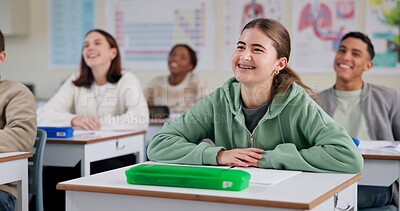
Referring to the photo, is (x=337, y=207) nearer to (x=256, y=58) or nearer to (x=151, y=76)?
(x=256, y=58)

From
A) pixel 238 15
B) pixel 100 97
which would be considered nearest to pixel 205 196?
pixel 100 97

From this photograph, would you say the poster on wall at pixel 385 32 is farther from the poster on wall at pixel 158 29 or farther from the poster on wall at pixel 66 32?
the poster on wall at pixel 66 32

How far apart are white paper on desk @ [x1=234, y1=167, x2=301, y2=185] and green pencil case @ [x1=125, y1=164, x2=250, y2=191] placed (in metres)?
0.10

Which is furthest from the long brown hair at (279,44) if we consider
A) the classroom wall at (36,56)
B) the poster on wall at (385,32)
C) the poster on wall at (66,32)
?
the poster on wall at (66,32)

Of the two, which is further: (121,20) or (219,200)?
(121,20)

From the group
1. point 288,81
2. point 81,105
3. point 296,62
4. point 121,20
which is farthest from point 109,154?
point 121,20

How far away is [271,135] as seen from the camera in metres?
2.41

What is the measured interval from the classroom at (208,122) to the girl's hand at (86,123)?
111 millimetres

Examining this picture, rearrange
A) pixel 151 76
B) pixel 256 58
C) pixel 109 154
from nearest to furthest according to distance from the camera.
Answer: pixel 256 58 → pixel 109 154 → pixel 151 76

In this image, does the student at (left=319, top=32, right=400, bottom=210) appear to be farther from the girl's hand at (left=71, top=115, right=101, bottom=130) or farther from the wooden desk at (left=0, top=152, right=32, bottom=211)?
the wooden desk at (left=0, top=152, right=32, bottom=211)

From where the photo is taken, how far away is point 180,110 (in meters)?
5.38

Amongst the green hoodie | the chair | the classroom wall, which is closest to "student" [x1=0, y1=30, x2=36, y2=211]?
the chair

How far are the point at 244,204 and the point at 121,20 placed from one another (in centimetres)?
493

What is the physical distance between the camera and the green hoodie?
220 centimetres
